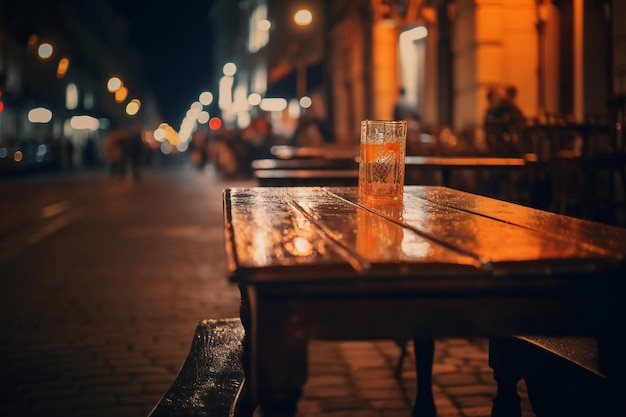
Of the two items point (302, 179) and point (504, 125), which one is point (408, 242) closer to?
point (302, 179)

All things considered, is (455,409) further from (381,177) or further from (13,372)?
(13,372)

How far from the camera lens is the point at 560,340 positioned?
8.57 feet

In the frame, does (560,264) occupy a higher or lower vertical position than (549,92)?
lower

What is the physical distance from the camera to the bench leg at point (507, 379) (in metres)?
2.62

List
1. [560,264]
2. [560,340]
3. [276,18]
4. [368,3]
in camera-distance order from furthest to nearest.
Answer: [276,18]
[368,3]
[560,340]
[560,264]

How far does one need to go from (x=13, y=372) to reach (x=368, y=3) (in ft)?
57.8

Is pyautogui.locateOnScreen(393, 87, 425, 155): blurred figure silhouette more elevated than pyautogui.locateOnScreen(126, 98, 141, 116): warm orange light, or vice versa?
pyautogui.locateOnScreen(126, 98, 141, 116): warm orange light

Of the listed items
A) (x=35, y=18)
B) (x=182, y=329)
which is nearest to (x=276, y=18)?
(x=35, y=18)

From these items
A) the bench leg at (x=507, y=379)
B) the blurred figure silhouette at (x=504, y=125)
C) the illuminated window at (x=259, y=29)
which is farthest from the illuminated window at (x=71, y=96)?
the bench leg at (x=507, y=379)

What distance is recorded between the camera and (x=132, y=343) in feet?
16.4

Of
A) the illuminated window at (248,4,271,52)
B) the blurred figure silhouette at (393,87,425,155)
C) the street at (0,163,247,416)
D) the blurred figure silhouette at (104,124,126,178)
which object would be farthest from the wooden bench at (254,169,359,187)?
the illuminated window at (248,4,271,52)

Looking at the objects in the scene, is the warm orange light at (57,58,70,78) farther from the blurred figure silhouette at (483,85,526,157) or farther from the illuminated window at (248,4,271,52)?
the blurred figure silhouette at (483,85,526,157)

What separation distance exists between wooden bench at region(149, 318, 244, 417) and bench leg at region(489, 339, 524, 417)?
81cm

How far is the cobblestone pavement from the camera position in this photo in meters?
3.88
